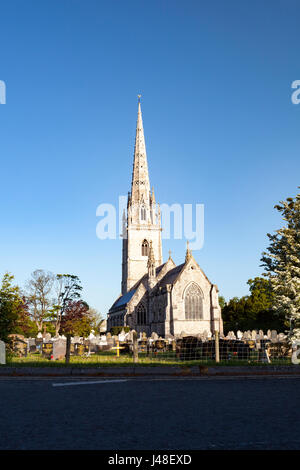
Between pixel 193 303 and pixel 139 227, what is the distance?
27.5 metres

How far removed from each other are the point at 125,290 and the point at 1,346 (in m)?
62.8

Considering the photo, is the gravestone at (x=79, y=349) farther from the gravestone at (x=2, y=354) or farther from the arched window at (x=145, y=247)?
the arched window at (x=145, y=247)

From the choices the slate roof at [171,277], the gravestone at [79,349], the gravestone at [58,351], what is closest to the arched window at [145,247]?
the slate roof at [171,277]

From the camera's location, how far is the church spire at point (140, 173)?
273 ft

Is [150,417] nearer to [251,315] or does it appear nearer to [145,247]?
[251,315]

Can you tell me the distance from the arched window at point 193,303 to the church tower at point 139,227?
2099 centimetres

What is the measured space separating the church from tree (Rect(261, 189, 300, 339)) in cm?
2261

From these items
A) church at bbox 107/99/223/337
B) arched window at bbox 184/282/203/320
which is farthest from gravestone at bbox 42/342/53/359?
arched window at bbox 184/282/203/320

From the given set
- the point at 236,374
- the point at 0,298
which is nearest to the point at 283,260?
the point at 236,374

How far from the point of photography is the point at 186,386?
12594 mm

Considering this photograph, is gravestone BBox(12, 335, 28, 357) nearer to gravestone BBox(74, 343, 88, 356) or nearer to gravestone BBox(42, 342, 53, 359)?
gravestone BBox(42, 342, 53, 359)

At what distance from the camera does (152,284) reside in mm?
64750

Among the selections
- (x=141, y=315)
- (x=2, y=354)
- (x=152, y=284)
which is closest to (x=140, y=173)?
(x=152, y=284)
